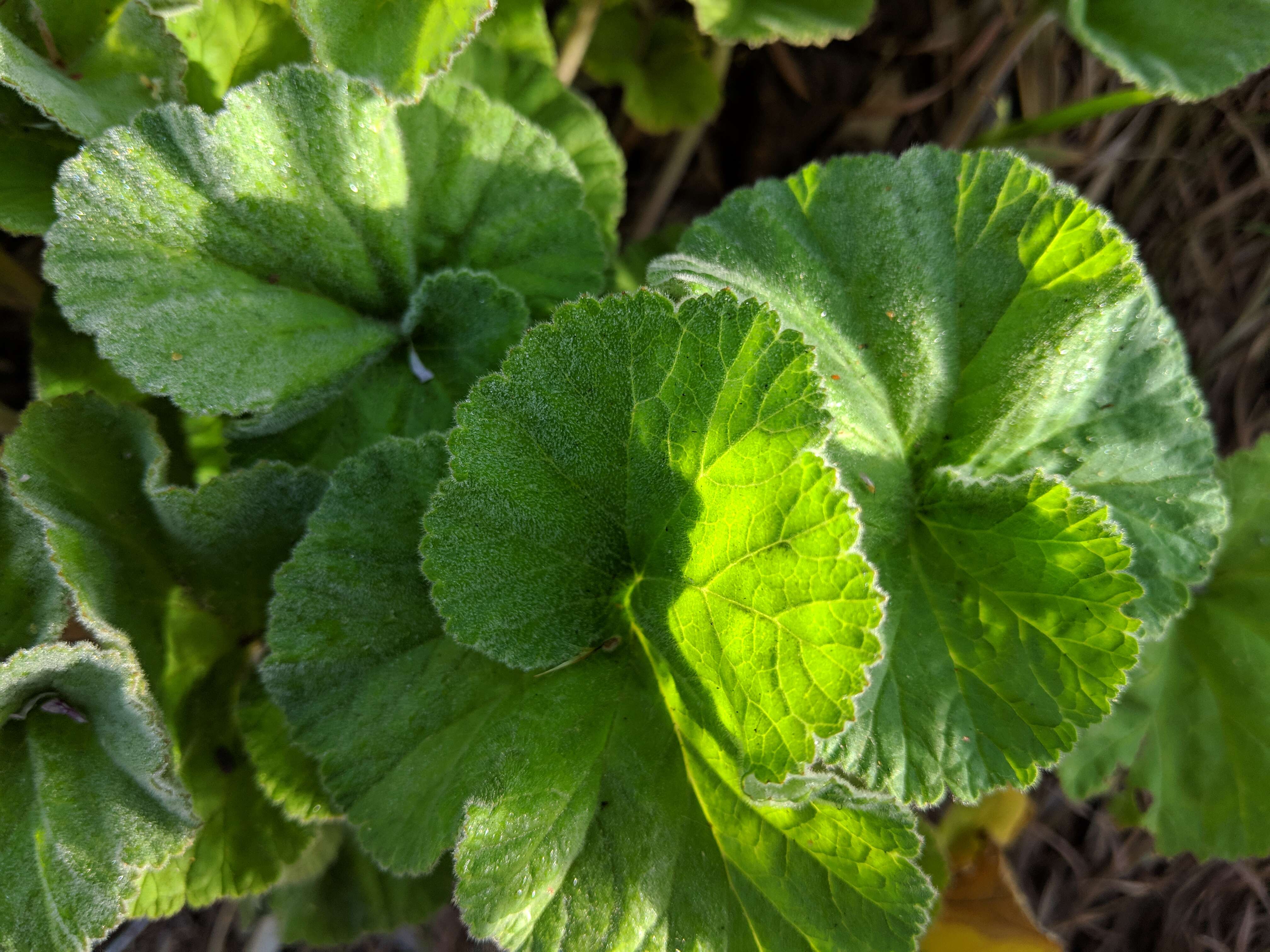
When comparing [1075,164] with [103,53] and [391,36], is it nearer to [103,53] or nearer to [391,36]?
[391,36]

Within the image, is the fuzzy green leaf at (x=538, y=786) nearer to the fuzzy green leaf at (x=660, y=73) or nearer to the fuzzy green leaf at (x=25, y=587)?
the fuzzy green leaf at (x=25, y=587)

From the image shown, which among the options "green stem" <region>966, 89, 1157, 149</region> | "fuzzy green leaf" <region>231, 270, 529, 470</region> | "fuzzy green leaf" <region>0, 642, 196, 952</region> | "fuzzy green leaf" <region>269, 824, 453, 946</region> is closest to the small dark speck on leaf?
"fuzzy green leaf" <region>0, 642, 196, 952</region>

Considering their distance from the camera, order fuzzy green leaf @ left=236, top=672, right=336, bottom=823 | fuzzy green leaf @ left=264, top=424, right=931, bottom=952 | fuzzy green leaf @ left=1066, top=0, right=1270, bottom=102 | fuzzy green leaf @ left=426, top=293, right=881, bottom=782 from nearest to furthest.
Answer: fuzzy green leaf @ left=426, top=293, right=881, bottom=782 → fuzzy green leaf @ left=264, top=424, right=931, bottom=952 → fuzzy green leaf @ left=236, top=672, right=336, bottom=823 → fuzzy green leaf @ left=1066, top=0, right=1270, bottom=102

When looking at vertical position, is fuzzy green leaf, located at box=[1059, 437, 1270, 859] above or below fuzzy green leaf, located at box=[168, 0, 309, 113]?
below

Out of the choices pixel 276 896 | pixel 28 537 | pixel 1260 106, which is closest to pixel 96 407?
pixel 28 537

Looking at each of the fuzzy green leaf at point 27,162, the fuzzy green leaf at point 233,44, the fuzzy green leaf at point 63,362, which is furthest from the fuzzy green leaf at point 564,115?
the fuzzy green leaf at point 63,362

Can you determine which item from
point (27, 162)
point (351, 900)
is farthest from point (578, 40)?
point (351, 900)

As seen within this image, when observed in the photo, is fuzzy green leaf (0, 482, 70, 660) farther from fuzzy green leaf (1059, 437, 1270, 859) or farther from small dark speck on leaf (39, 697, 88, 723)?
fuzzy green leaf (1059, 437, 1270, 859)

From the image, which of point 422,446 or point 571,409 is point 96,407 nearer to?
point 422,446
